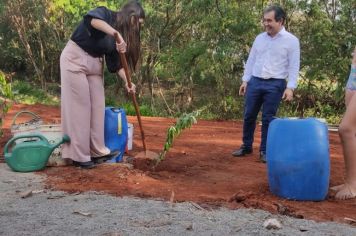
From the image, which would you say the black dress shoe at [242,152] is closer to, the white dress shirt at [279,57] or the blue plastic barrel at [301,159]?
the white dress shirt at [279,57]

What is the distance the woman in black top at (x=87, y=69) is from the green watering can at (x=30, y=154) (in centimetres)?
15

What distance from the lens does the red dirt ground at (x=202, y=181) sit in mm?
3613

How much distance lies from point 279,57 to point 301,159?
5.58 feet

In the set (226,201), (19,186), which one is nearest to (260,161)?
(226,201)

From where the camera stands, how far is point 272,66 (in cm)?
524

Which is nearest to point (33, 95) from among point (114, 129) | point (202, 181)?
point (114, 129)

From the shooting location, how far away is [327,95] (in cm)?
1162

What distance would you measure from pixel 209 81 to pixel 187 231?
32.6ft

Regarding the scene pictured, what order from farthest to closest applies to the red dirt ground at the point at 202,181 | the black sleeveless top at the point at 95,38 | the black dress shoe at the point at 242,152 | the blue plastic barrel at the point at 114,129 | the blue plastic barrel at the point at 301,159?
the black dress shoe at the point at 242,152, the blue plastic barrel at the point at 114,129, the black sleeveless top at the point at 95,38, the blue plastic barrel at the point at 301,159, the red dirt ground at the point at 202,181

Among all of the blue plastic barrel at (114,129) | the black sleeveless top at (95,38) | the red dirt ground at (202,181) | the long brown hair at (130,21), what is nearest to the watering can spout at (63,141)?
the red dirt ground at (202,181)

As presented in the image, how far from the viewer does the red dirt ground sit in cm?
361

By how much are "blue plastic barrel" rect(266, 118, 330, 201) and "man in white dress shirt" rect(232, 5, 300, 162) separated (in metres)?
1.22

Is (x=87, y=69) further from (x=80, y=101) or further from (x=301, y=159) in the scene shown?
(x=301, y=159)

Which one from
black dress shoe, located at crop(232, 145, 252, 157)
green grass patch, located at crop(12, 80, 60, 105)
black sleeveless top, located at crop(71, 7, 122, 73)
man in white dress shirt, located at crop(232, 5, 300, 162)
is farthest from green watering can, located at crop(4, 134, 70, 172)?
green grass patch, located at crop(12, 80, 60, 105)
